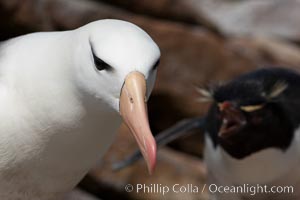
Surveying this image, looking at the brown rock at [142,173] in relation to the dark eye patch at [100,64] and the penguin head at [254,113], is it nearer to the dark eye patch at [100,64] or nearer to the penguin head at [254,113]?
the penguin head at [254,113]

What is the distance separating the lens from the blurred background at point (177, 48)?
224cm

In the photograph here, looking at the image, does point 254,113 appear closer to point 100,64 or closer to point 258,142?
point 258,142

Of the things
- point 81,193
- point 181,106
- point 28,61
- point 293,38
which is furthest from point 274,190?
point 293,38

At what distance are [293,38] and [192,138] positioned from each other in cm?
84

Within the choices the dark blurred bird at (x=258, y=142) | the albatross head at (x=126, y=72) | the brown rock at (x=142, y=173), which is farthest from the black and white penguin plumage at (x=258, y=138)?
the albatross head at (x=126, y=72)

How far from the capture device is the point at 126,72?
0.82 m

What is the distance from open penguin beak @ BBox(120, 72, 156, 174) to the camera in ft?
2.67

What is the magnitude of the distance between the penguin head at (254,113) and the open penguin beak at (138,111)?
65cm

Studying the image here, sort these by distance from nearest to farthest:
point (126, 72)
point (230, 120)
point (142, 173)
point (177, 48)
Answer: point (126, 72)
point (230, 120)
point (142, 173)
point (177, 48)

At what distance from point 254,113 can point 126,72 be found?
769 mm

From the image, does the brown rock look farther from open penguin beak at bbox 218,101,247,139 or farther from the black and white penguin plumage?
open penguin beak at bbox 218,101,247,139

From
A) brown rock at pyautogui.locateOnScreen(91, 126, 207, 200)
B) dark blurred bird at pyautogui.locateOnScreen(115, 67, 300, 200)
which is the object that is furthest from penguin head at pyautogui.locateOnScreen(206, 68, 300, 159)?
brown rock at pyautogui.locateOnScreen(91, 126, 207, 200)

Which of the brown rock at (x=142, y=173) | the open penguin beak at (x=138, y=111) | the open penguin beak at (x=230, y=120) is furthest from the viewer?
the brown rock at (x=142, y=173)

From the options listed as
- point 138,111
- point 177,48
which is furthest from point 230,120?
point 177,48
